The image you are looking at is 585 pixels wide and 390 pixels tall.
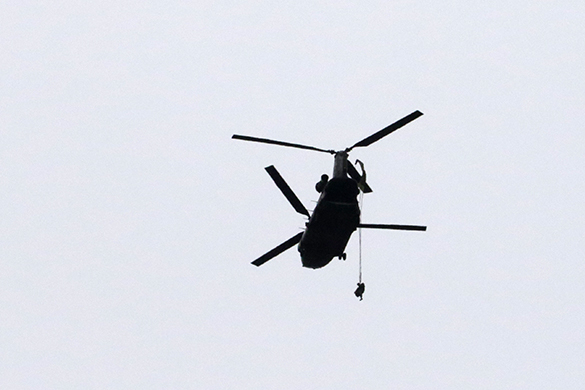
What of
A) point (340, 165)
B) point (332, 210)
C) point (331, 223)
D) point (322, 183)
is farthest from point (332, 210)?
point (340, 165)

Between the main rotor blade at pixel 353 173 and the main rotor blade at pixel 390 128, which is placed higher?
the main rotor blade at pixel 390 128

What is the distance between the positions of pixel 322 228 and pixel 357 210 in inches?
Answer: 47.9

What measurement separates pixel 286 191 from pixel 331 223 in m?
1.78

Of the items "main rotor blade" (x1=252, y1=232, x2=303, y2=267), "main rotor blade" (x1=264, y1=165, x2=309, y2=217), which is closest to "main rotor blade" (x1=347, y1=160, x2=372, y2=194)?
"main rotor blade" (x1=264, y1=165, x2=309, y2=217)

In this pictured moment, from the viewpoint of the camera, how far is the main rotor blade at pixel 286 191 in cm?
2536

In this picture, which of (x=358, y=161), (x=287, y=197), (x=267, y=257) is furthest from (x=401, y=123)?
(x=267, y=257)

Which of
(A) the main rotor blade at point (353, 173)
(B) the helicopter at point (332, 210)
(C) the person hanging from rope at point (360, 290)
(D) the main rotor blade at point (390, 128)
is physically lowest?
(C) the person hanging from rope at point (360, 290)

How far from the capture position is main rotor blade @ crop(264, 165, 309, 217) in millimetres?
25359

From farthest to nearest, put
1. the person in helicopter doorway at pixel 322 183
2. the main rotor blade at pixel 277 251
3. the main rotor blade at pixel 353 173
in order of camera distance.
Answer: the main rotor blade at pixel 277 251, the main rotor blade at pixel 353 173, the person in helicopter doorway at pixel 322 183

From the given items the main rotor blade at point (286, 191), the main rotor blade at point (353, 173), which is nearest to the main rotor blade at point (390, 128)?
the main rotor blade at point (353, 173)

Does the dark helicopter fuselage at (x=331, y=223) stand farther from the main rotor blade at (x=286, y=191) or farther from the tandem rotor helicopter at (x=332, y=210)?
the main rotor blade at (x=286, y=191)

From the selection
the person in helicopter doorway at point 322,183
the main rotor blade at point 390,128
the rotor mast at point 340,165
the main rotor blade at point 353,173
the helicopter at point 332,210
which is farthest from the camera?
the main rotor blade at point 353,173

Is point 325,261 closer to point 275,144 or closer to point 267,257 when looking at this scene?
point 267,257

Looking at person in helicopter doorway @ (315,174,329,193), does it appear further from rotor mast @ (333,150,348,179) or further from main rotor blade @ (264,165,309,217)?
main rotor blade @ (264,165,309,217)
